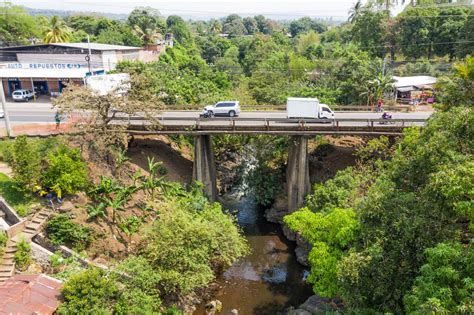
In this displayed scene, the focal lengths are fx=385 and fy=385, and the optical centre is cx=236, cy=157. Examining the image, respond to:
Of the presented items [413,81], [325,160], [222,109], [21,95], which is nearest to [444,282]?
[325,160]

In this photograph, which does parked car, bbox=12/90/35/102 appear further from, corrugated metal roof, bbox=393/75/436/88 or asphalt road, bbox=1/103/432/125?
corrugated metal roof, bbox=393/75/436/88

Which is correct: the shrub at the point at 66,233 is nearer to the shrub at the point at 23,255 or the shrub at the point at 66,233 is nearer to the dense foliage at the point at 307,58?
the shrub at the point at 23,255

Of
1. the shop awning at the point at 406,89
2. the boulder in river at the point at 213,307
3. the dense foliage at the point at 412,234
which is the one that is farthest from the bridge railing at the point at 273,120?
the shop awning at the point at 406,89

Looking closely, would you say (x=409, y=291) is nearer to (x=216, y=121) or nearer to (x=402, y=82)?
(x=216, y=121)

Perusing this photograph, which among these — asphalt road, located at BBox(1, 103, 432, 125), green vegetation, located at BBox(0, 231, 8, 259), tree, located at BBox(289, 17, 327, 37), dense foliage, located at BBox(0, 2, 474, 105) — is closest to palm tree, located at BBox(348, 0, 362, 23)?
dense foliage, located at BBox(0, 2, 474, 105)

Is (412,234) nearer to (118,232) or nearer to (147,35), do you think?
(118,232)
